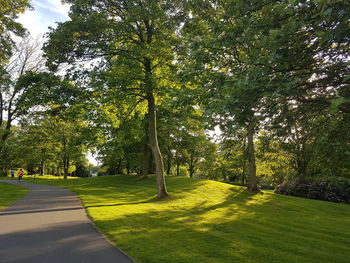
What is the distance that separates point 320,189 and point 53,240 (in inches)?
1062

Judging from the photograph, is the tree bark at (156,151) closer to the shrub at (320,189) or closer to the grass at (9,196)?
the grass at (9,196)

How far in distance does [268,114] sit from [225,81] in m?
1.53

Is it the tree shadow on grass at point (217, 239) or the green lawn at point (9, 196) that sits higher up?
the green lawn at point (9, 196)

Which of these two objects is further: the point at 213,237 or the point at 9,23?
the point at 9,23

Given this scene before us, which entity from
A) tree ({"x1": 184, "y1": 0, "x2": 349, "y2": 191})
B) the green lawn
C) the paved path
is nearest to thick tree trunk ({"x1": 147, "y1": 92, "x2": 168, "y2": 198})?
the paved path

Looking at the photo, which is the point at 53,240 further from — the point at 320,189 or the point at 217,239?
the point at 320,189

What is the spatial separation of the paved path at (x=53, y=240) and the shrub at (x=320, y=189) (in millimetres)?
22282

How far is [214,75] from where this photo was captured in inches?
274

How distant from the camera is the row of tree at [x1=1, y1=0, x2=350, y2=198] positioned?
5730 millimetres

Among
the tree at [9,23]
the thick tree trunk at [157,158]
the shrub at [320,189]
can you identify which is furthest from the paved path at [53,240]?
the shrub at [320,189]

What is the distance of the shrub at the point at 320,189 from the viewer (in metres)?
25.9

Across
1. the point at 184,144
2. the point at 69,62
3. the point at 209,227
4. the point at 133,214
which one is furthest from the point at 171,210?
the point at 184,144

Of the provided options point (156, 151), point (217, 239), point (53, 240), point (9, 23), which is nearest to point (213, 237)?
point (217, 239)

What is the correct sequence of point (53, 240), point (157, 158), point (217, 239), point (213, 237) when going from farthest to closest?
point (157, 158), point (213, 237), point (217, 239), point (53, 240)
